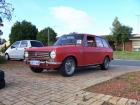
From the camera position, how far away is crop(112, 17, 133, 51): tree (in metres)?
53.1

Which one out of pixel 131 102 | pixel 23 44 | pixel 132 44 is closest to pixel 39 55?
pixel 131 102

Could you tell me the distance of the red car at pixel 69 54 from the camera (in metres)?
10.5

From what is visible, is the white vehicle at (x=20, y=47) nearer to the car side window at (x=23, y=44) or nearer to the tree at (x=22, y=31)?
the car side window at (x=23, y=44)

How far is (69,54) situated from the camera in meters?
10.9

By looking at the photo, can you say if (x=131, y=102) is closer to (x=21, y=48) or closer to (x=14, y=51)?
(x=21, y=48)

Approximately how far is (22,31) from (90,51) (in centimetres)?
3112

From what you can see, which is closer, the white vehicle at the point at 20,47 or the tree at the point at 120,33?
the white vehicle at the point at 20,47

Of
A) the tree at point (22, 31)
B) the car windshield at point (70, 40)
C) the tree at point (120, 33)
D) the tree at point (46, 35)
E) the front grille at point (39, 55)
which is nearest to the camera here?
the front grille at point (39, 55)

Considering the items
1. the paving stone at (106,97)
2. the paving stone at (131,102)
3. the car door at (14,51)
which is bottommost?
the paving stone at (131,102)

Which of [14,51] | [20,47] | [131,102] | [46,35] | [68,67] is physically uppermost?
[46,35]

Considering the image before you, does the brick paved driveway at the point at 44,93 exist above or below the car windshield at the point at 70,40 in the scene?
below

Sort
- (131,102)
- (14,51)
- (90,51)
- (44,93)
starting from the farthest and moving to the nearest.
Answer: (14,51) < (90,51) < (44,93) < (131,102)

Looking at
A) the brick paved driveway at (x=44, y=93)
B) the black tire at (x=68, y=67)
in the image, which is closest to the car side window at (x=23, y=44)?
the black tire at (x=68, y=67)

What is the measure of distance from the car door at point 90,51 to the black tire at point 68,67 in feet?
3.13
